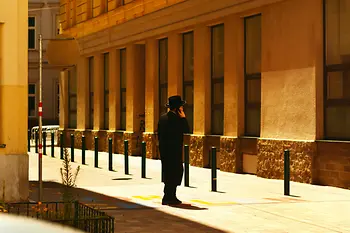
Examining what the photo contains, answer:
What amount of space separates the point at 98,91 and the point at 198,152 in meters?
10.2

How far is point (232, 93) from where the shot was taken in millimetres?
20734

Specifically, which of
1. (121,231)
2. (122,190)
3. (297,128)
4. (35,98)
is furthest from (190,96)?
(35,98)

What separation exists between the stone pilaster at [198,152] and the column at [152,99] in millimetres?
3524

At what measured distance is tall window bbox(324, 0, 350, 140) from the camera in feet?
53.0

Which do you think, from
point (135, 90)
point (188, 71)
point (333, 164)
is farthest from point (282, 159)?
point (135, 90)

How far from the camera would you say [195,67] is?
23.1 meters

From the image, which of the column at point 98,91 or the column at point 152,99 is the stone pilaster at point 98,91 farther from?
the column at point 152,99

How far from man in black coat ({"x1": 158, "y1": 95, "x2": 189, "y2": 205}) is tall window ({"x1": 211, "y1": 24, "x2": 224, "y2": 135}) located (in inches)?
342

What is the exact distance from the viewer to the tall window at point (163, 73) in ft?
85.9

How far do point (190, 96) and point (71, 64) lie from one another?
37.4 feet

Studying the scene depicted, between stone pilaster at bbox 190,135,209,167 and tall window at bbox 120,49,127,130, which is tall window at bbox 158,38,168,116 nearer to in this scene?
stone pilaster at bbox 190,135,209,167

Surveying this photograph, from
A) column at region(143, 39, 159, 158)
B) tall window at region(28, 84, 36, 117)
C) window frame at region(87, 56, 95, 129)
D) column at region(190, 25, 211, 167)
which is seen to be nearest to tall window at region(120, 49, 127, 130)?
column at region(143, 39, 159, 158)

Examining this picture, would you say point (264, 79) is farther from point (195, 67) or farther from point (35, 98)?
point (35, 98)

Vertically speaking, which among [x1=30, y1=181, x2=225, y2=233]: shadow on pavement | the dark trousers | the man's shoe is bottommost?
[x1=30, y1=181, x2=225, y2=233]: shadow on pavement
